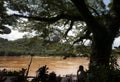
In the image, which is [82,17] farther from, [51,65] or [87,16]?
[51,65]

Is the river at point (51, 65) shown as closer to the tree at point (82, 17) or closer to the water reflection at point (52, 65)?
the water reflection at point (52, 65)

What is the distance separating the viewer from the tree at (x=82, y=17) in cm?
1435

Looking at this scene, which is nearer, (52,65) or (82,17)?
(82,17)

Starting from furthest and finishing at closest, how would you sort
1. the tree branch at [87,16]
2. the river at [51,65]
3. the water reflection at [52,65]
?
the water reflection at [52,65], the river at [51,65], the tree branch at [87,16]

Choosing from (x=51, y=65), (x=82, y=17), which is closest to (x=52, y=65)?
(x=51, y=65)

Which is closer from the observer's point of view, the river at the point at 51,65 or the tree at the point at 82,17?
the tree at the point at 82,17

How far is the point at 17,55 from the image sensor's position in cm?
13950

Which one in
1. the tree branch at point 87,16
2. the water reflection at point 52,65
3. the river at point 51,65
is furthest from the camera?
the water reflection at point 52,65

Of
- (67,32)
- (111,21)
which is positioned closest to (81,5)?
(111,21)

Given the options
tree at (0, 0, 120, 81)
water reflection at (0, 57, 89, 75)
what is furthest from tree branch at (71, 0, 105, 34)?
water reflection at (0, 57, 89, 75)

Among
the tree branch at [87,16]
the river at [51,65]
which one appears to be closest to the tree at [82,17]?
the tree branch at [87,16]

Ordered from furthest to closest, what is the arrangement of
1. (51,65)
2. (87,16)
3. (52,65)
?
(52,65) → (51,65) → (87,16)

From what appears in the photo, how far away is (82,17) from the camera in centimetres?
1423

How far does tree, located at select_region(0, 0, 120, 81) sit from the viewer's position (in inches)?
565
